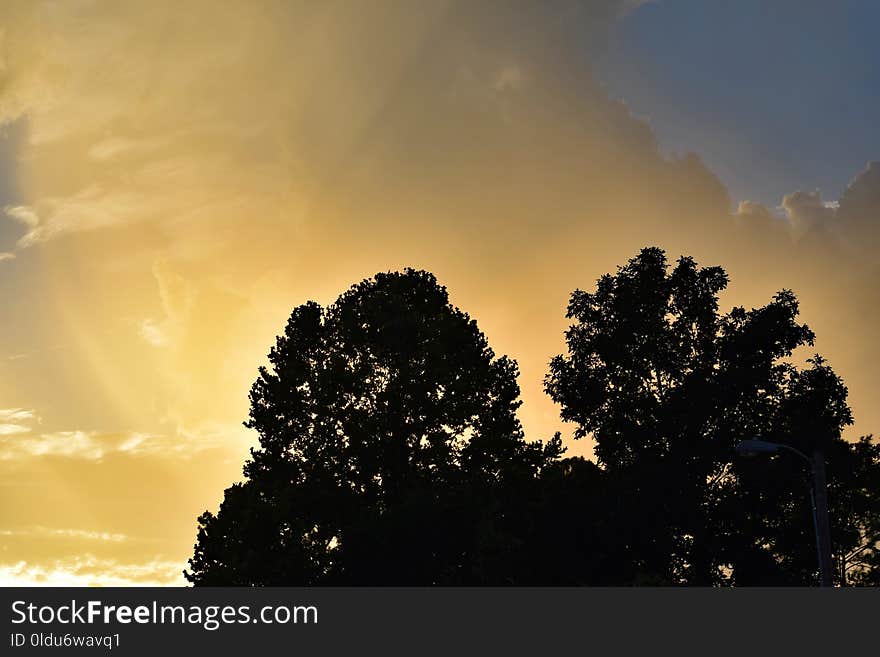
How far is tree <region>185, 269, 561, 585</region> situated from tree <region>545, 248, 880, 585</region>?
3.88 meters

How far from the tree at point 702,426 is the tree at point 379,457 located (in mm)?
3877

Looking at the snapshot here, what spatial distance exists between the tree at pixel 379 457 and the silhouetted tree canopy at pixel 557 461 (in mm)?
91

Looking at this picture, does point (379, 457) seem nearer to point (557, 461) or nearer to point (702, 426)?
point (557, 461)

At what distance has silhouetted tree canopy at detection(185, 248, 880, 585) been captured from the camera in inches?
1576

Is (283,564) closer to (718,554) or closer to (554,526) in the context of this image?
(554,526)

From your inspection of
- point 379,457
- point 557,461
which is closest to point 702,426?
point 557,461

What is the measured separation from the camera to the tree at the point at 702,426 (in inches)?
1582

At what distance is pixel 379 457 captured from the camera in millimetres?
43000

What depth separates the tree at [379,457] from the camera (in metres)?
39.7

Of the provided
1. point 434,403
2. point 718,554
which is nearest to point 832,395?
point 718,554

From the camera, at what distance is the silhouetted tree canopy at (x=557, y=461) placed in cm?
4003

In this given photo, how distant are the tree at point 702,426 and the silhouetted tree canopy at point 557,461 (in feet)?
0.27

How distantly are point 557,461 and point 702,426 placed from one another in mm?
6966

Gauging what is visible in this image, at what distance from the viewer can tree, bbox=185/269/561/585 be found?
130 ft
